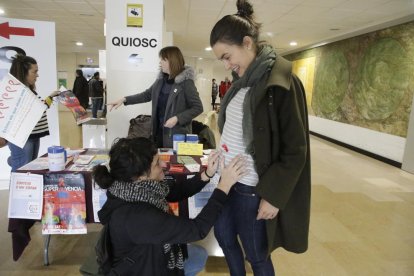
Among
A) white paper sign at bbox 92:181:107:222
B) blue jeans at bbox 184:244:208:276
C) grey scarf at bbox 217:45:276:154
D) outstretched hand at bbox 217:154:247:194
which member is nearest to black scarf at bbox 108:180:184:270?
blue jeans at bbox 184:244:208:276

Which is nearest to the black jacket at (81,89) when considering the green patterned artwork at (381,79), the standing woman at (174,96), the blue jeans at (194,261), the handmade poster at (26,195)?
the standing woman at (174,96)

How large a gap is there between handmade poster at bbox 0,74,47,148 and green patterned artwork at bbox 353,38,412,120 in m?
5.19

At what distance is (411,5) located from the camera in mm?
4094

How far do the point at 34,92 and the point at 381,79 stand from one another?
539 centimetres

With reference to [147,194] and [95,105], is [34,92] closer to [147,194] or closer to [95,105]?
[147,194]

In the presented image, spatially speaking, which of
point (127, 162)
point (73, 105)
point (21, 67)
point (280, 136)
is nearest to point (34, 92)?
point (21, 67)

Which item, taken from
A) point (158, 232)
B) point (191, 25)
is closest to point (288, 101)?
point (158, 232)

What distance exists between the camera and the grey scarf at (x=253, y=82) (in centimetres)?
105

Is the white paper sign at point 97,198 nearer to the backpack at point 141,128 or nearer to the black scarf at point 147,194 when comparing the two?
the black scarf at point 147,194

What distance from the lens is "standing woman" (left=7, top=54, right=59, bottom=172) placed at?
252cm

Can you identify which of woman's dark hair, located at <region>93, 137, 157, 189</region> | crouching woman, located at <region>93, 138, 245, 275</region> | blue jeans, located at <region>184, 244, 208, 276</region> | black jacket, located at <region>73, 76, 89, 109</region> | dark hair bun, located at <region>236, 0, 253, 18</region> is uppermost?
dark hair bun, located at <region>236, 0, 253, 18</region>

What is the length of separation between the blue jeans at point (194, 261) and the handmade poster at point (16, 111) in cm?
116

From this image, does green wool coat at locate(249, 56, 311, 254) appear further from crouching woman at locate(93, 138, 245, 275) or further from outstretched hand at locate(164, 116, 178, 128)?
outstretched hand at locate(164, 116, 178, 128)

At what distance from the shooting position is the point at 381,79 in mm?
5371
